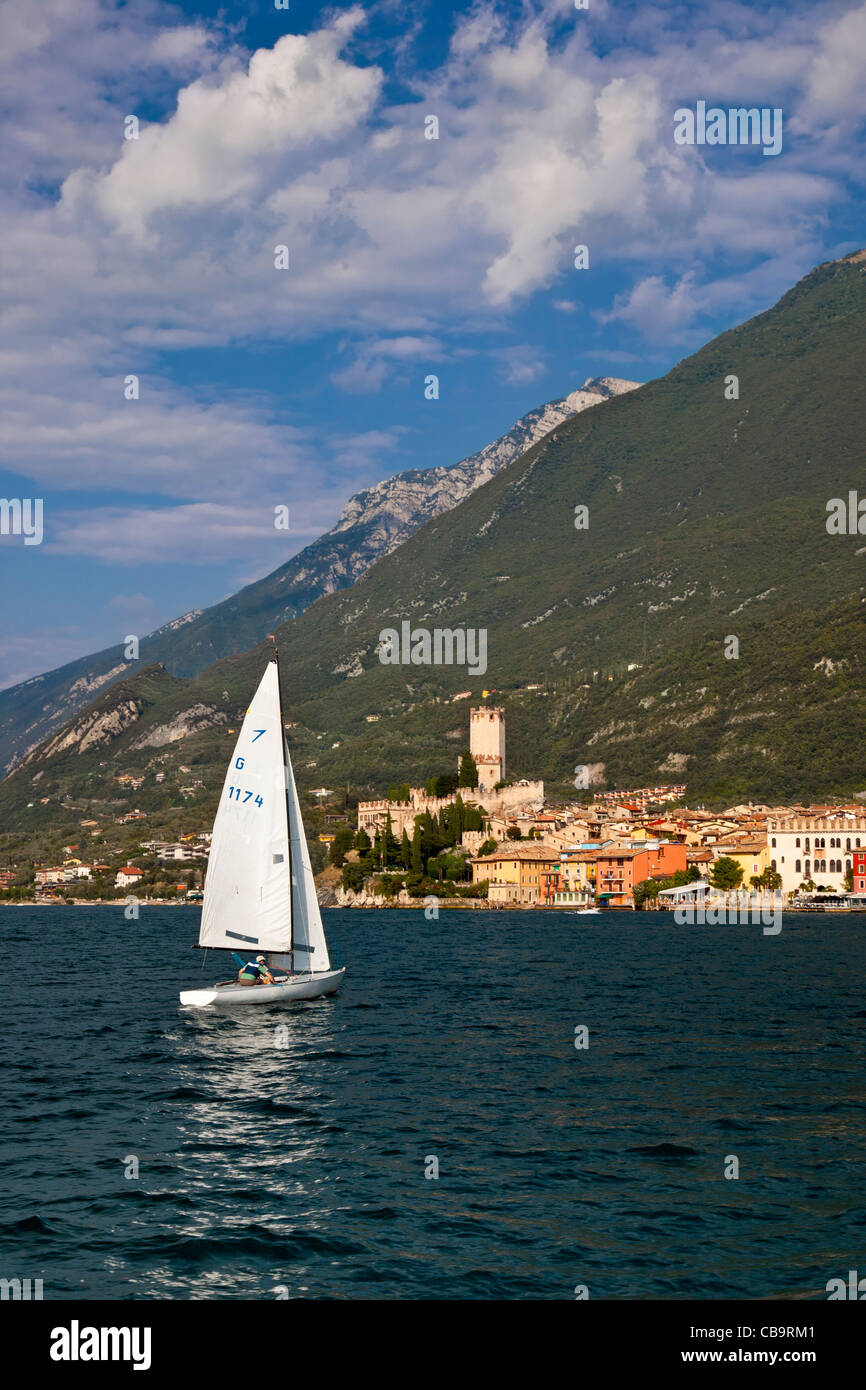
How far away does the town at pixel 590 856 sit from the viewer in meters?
144

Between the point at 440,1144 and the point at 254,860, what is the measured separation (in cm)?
2134

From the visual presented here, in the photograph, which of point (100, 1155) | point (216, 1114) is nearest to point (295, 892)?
point (216, 1114)

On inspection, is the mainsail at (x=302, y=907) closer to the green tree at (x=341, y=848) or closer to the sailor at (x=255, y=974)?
the sailor at (x=255, y=974)

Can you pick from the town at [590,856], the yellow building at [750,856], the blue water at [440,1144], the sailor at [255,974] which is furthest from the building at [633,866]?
the sailor at [255,974]

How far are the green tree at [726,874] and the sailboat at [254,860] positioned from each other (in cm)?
10530

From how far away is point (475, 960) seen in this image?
7838cm

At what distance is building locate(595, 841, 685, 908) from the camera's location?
150250 mm

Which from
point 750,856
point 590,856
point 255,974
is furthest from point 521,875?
point 255,974

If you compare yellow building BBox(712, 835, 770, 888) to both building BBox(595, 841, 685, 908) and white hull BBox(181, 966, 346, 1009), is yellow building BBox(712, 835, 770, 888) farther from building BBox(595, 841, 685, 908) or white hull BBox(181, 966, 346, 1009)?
white hull BBox(181, 966, 346, 1009)

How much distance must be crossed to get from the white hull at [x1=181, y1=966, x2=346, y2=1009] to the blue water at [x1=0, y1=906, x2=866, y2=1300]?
719 millimetres

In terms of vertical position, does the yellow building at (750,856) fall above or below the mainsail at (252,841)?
below

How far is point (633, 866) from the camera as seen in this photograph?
150 meters

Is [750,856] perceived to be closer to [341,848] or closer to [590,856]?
[590,856]
